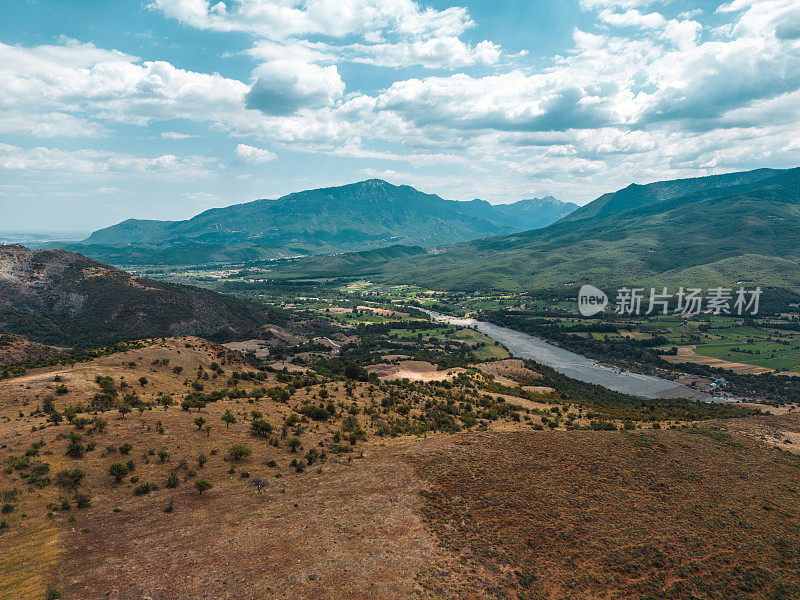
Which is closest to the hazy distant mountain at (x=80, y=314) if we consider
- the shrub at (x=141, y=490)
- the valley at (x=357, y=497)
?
the valley at (x=357, y=497)

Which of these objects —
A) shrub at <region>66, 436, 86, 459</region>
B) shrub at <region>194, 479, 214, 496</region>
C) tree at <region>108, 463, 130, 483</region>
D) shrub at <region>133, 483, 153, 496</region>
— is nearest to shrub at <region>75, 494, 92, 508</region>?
tree at <region>108, 463, 130, 483</region>

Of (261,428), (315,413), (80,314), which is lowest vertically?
(80,314)

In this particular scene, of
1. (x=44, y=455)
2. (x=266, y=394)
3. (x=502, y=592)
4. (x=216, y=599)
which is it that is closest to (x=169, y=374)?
(x=266, y=394)

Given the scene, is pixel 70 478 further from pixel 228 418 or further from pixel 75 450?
pixel 228 418

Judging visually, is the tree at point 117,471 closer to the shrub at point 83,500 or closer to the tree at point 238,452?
the shrub at point 83,500

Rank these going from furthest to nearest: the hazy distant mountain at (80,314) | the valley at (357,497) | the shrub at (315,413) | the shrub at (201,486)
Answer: the hazy distant mountain at (80,314) < the shrub at (315,413) < the shrub at (201,486) < the valley at (357,497)

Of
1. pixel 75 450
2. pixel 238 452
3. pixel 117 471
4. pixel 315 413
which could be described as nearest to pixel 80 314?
pixel 315 413

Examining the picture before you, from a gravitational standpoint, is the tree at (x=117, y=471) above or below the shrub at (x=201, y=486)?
above

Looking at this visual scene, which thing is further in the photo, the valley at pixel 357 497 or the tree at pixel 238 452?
the tree at pixel 238 452

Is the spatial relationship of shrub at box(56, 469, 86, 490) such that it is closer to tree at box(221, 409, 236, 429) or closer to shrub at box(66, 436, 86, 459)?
shrub at box(66, 436, 86, 459)
